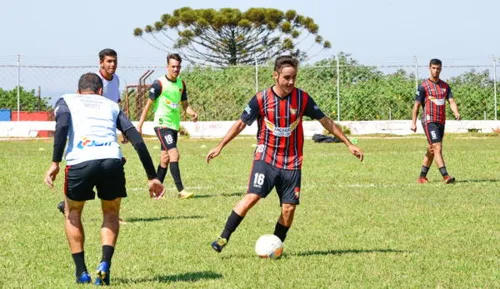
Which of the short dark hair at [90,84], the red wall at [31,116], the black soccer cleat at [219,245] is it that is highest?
the red wall at [31,116]

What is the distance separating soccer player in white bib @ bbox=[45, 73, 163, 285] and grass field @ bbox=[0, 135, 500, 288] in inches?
15.0

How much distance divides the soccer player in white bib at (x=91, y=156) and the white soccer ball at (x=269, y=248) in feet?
5.02

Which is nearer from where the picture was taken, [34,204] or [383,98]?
[34,204]

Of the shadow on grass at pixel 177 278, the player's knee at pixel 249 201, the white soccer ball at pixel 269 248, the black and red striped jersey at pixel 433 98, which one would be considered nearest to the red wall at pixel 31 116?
the black and red striped jersey at pixel 433 98

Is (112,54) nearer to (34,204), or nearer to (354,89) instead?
(34,204)

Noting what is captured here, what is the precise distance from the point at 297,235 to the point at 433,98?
7.26 meters

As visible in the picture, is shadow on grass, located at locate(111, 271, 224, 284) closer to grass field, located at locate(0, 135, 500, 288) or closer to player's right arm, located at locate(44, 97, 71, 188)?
grass field, located at locate(0, 135, 500, 288)

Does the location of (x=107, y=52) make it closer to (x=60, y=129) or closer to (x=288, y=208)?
(x=288, y=208)

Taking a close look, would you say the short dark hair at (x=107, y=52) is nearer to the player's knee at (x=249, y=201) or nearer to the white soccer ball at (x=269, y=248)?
the player's knee at (x=249, y=201)

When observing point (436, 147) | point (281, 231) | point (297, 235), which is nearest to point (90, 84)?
point (281, 231)

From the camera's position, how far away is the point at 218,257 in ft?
30.0

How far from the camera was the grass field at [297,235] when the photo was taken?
811 cm

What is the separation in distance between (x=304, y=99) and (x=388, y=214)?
3454mm

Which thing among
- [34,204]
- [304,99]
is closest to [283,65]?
[304,99]
